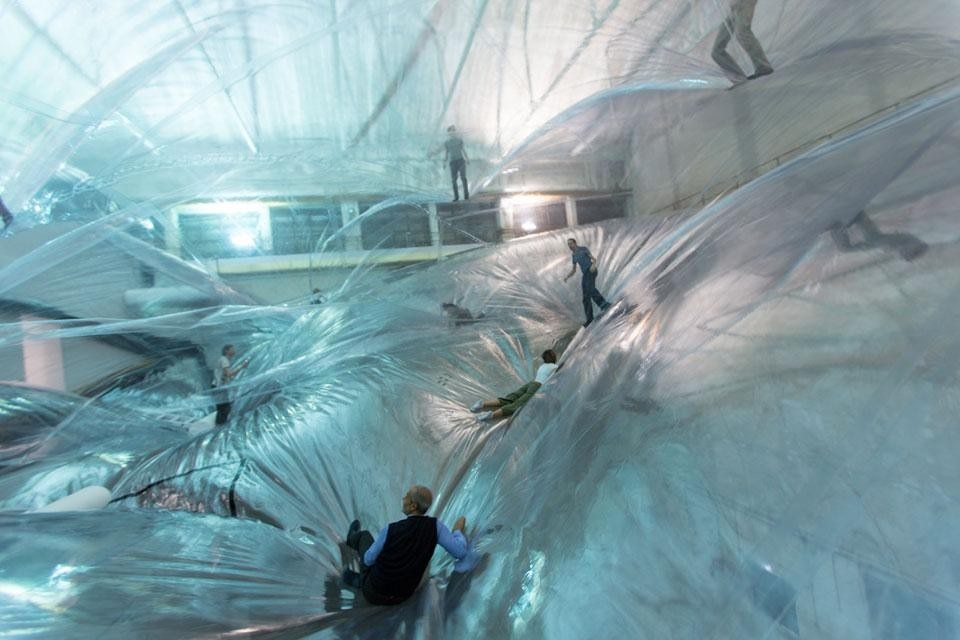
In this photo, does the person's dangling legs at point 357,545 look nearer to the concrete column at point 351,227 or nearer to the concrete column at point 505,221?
the concrete column at point 351,227

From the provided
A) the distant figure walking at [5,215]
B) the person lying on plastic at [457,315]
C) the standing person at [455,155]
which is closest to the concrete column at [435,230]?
the standing person at [455,155]

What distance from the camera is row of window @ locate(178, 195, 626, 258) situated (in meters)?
4.65

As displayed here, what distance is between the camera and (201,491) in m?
3.07

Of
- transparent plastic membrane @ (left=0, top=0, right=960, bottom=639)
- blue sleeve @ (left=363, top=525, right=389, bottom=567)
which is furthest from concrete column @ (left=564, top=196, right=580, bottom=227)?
blue sleeve @ (left=363, top=525, right=389, bottom=567)

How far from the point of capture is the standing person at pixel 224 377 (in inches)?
172

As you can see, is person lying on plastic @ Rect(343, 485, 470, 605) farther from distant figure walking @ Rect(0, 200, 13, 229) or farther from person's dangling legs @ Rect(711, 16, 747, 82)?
distant figure walking @ Rect(0, 200, 13, 229)

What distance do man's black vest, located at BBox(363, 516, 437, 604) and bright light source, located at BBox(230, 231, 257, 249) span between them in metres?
3.46

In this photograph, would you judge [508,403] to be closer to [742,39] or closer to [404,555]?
[404,555]

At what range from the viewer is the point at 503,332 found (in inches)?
189

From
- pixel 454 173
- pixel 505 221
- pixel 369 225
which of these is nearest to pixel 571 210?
pixel 505 221

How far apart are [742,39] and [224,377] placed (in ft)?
15.3

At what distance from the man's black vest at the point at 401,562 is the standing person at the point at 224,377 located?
108 inches

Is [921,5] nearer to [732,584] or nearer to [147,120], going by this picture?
[732,584]

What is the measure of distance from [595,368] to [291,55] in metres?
3.90
